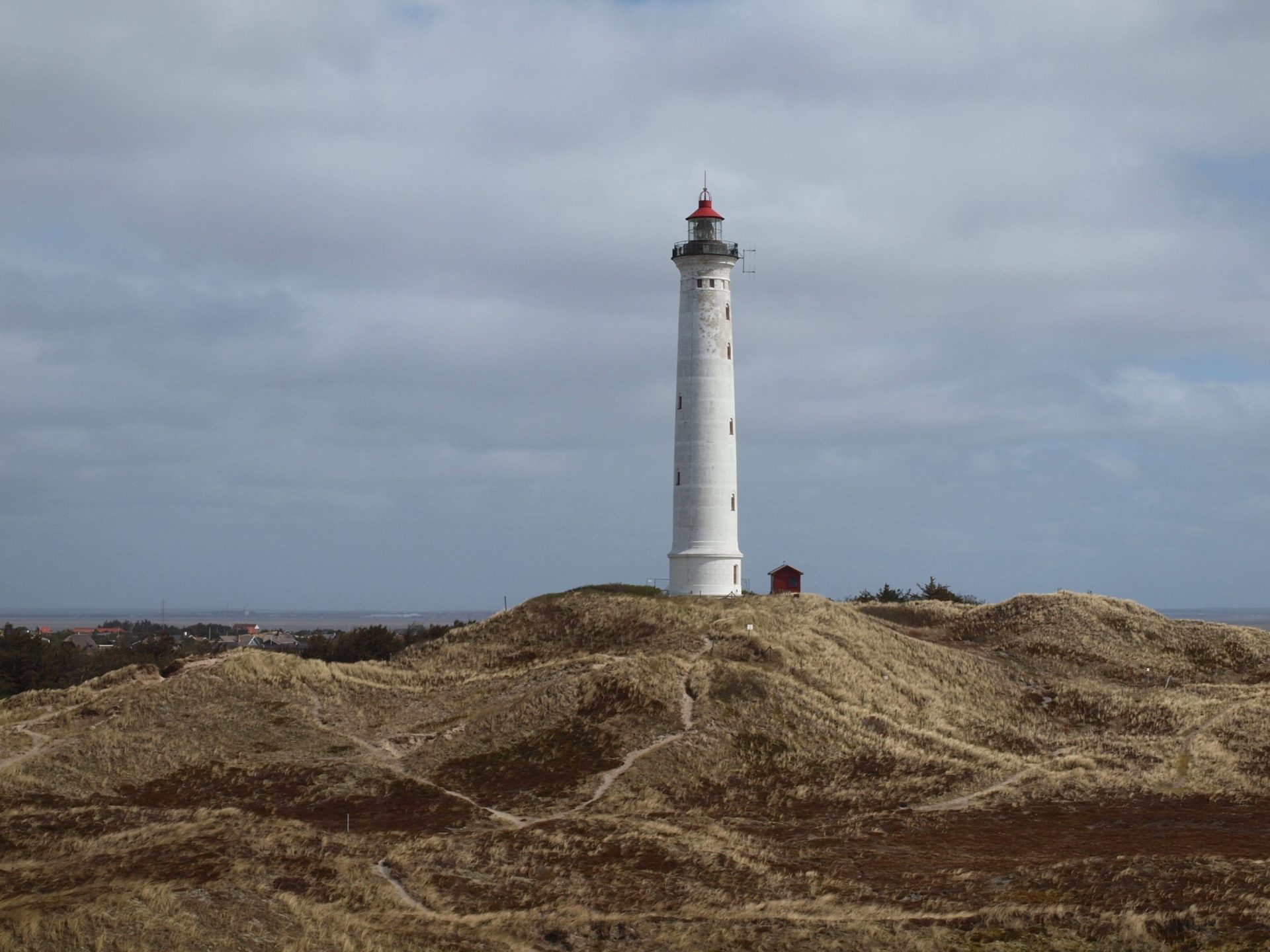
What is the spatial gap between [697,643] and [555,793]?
15.8 meters

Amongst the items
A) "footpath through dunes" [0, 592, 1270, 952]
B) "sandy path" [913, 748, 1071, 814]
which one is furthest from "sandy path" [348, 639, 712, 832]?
"sandy path" [913, 748, 1071, 814]

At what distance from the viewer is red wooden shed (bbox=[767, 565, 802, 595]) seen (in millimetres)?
72938

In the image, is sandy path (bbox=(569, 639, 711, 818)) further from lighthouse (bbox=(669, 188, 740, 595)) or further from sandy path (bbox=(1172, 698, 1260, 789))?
sandy path (bbox=(1172, 698, 1260, 789))

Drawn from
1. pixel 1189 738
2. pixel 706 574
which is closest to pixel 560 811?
pixel 706 574

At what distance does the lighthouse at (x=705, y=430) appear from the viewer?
64.2m

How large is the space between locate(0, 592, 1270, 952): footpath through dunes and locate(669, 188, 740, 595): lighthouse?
2.38 metres

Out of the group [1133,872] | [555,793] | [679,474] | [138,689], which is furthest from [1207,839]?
[138,689]

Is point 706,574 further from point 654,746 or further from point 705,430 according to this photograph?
point 654,746

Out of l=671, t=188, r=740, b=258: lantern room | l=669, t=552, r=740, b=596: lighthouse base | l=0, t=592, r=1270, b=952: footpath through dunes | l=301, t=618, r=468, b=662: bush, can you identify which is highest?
l=671, t=188, r=740, b=258: lantern room

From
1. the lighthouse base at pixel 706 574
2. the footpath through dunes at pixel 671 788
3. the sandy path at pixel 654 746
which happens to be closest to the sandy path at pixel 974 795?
the footpath through dunes at pixel 671 788

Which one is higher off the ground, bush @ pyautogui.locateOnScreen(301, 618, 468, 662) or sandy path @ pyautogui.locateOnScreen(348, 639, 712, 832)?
bush @ pyautogui.locateOnScreen(301, 618, 468, 662)

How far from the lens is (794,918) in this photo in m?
30.2

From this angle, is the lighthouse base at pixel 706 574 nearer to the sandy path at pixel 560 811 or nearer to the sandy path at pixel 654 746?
the sandy path at pixel 560 811

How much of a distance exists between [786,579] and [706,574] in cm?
1013
